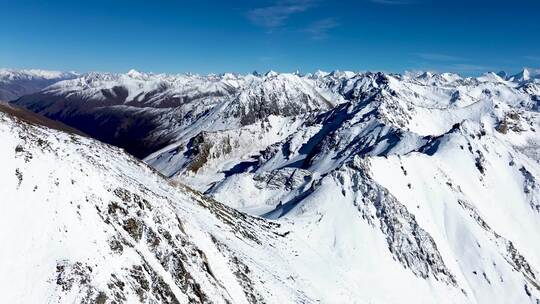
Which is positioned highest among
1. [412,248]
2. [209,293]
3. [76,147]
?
[76,147]

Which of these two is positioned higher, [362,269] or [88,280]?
[88,280]

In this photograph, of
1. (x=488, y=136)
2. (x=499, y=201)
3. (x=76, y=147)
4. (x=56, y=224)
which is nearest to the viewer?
(x=56, y=224)

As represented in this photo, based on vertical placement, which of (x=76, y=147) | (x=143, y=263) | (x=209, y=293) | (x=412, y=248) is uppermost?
(x=76, y=147)

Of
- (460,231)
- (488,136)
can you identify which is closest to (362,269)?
(460,231)

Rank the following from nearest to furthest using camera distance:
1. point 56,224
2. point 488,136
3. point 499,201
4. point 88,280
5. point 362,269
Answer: point 88,280, point 56,224, point 362,269, point 499,201, point 488,136

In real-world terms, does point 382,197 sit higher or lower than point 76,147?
lower

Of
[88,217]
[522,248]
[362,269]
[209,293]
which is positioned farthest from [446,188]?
[88,217]

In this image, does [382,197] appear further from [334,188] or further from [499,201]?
[499,201]

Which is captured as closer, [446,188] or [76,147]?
[76,147]

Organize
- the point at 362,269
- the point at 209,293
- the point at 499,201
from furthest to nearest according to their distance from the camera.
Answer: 1. the point at 499,201
2. the point at 362,269
3. the point at 209,293
